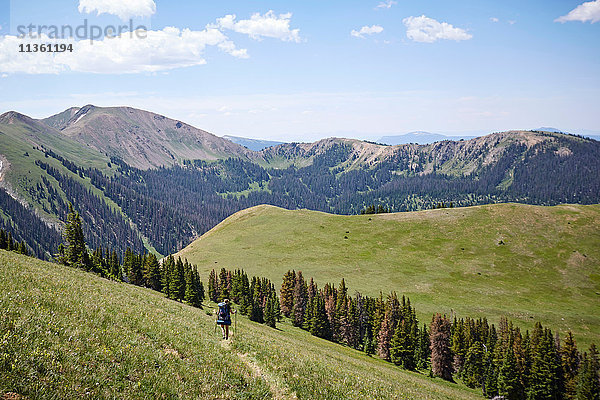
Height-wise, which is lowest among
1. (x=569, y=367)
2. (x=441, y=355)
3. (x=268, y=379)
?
(x=441, y=355)

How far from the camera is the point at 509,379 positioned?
69000 mm

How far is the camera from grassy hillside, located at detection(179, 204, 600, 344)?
11450 centimetres

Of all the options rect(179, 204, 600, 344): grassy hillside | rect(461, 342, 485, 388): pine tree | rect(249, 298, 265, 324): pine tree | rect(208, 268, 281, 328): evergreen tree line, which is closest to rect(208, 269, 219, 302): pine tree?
rect(208, 268, 281, 328): evergreen tree line

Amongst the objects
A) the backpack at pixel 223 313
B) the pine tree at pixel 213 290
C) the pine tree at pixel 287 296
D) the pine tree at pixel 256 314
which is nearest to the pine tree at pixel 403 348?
the pine tree at pixel 256 314

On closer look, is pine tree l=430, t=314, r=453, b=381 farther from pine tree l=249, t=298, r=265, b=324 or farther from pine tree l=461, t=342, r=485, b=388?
pine tree l=249, t=298, r=265, b=324

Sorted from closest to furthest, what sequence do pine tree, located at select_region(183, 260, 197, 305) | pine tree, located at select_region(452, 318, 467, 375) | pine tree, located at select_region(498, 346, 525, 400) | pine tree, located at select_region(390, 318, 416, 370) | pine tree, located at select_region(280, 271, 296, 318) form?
pine tree, located at select_region(498, 346, 525, 400), pine tree, located at select_region(390, 318, 416, 370), pine tree, located at select_region(452, 318, 467, 375), pine tree, located at select_region(183, 260, 197, 305), pine tree, located at select_region(280, 271, 296, 318)

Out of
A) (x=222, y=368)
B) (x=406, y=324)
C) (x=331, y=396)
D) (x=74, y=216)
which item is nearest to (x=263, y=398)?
(x=222, y=368)

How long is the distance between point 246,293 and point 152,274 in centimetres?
3014

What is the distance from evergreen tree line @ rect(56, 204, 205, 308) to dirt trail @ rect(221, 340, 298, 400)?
66.9 m

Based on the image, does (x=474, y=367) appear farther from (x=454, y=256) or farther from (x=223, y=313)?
(x=223, y=313)

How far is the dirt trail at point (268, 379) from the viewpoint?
1515 centimetres

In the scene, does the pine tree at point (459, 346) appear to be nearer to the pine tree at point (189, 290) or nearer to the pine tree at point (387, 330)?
the pine tree at point (387, 330)

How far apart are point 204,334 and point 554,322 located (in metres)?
120

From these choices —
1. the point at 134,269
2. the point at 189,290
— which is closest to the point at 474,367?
the point at 189,290
